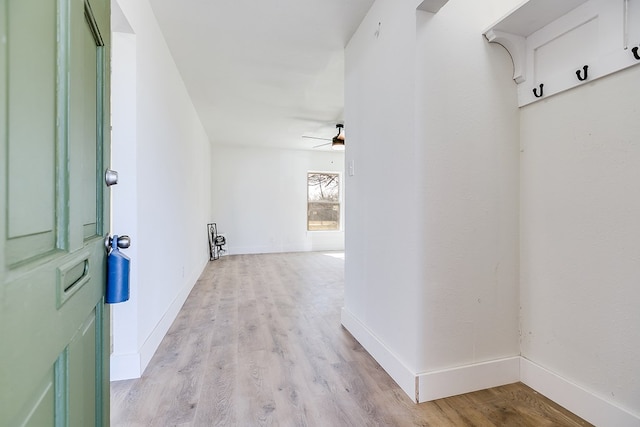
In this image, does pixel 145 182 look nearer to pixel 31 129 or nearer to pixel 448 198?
pixel 31 129

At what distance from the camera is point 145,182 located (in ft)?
6.30

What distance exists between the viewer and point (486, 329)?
1650 mm

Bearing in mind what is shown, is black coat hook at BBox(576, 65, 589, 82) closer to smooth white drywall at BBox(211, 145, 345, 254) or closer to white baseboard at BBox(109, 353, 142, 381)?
white baseboard at BBox(109, 353, 142, 381)

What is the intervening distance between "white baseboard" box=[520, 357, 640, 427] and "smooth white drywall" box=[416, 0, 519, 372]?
0.42ft

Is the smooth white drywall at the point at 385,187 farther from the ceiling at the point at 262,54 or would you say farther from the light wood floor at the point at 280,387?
the ceiling at the point at 262,54

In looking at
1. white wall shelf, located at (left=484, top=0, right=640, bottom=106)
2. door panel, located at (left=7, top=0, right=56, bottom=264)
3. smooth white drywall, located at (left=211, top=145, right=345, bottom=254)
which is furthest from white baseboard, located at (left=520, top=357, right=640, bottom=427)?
smooth white drywall, located at (left=211, top=145, right=345, bottom=254)

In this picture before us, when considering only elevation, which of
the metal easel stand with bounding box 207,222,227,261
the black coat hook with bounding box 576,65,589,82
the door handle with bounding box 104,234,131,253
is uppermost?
the black coat hook with bounding box 576,65,589,82

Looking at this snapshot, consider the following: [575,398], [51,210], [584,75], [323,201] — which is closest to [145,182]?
[51,210]

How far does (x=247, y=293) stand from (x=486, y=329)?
104 inches

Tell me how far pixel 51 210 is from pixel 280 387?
1500mm

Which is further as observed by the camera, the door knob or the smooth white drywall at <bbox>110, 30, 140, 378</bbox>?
the smooth white drywall at <bbox>110, 30, 140, 378</bbox>

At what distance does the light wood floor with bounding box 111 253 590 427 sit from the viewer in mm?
1395

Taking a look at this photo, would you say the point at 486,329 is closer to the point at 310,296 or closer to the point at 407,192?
the point at 407,192

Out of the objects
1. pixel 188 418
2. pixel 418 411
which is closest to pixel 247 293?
pixel 188 418
